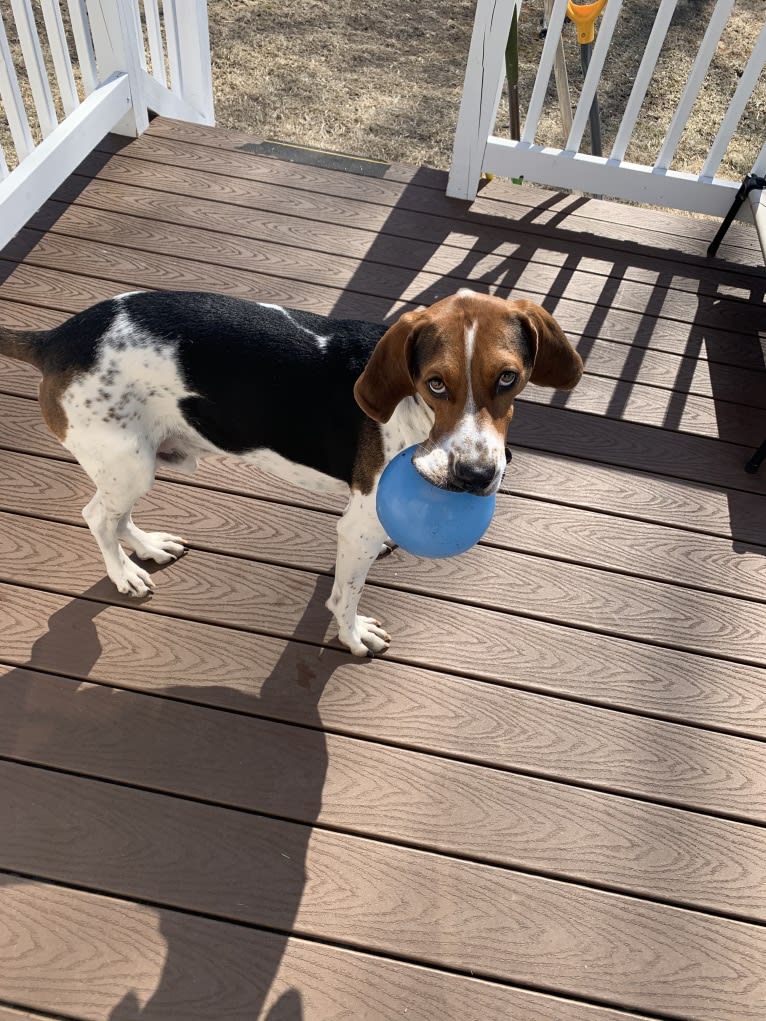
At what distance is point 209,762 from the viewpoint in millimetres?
2398

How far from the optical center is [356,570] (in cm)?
244

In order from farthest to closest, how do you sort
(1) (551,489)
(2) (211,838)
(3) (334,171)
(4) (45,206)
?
1. (3) (334,171)
2. (4) (45,206)
3. (1) (551,489)
4. (2) (211,838)

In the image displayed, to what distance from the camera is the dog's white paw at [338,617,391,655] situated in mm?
2632

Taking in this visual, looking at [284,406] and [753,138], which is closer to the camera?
[284,406]

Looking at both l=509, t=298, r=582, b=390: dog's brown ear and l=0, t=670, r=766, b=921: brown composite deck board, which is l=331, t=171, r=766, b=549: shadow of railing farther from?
l=0, t=670, r=766, b=921: brown composite deck board

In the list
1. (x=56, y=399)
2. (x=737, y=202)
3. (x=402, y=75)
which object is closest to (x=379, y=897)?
(x=56, y=399)

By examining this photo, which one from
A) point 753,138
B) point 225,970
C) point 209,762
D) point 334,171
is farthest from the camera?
point 753,138

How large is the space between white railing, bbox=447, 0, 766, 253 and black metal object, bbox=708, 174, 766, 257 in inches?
1.6

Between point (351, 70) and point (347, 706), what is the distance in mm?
6421

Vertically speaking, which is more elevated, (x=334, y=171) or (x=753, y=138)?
(x=334, y=171)

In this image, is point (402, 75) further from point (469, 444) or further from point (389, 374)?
point (469, 444)

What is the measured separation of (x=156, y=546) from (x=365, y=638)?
0.80 m

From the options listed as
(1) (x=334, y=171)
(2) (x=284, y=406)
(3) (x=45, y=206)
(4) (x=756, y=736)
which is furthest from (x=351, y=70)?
(4) (x=756, y=736)

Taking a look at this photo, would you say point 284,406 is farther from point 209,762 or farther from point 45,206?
point 45,206
